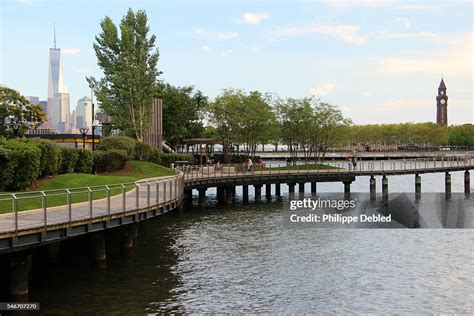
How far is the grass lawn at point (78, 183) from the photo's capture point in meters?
22.2

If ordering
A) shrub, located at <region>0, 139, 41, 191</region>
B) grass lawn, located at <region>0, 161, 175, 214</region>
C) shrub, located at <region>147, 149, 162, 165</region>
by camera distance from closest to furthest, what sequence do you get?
grass lawn, located at <region>0, 161, 175, 214</region>
shrub, located at <region>0, 139, 41, 191</region>
shrub, located at <region>147, 149, 162, 165</region>

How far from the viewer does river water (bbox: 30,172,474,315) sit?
894 inches

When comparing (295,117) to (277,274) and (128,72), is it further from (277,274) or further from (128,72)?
(277,274)

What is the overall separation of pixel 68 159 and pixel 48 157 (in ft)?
16.4

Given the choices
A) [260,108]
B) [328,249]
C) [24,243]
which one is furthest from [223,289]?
[260,108]

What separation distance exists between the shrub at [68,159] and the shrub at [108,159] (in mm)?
6482

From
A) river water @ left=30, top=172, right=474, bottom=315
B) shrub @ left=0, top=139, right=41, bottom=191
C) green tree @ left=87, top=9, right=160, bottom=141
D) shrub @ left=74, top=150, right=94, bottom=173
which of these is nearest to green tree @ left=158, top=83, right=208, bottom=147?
green tree @ left=87, top=9, right=160, bottom=141

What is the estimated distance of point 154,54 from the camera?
224 ft

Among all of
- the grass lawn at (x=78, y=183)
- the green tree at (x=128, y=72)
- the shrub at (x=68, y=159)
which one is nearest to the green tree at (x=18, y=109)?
the green tree at (x=128, y=72)

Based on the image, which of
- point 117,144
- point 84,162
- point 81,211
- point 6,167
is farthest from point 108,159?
point 81,211

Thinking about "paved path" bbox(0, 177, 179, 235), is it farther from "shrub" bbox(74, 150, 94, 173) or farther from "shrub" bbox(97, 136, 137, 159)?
"shrub" bbox(97, 136, 137, 159)

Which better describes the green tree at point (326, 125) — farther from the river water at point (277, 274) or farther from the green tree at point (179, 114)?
the river water at point (277, 274)

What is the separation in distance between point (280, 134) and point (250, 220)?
2336 inches

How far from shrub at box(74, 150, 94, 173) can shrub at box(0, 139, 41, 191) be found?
10.4 metres
